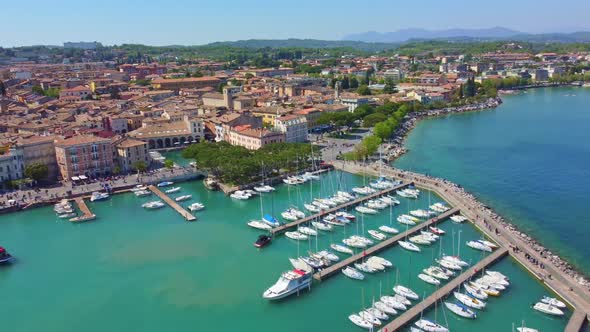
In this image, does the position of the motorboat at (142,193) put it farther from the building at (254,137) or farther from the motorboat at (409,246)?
the motorboat at (409,246)

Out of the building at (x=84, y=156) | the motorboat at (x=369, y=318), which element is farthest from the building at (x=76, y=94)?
the motorboat at (x=369, y=318)

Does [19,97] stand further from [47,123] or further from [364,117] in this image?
[364,117]

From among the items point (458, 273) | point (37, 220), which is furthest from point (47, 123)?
point (458, 273)

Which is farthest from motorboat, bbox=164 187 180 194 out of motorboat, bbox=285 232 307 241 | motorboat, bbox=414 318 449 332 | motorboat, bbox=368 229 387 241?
motorboat, bbox=414 318 449 332

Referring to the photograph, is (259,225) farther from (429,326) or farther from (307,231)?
(429,326)

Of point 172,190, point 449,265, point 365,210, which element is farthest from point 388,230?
point 172,190

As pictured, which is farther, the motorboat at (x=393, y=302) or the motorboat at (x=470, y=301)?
the motorboat at (x=470, y=301)
